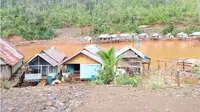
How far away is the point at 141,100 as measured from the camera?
6035 millimetres

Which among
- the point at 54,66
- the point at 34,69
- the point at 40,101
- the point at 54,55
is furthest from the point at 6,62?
the point at 40,101

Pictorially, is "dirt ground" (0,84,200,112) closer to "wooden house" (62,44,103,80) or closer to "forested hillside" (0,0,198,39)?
"wooden house" (62,44,103,80)

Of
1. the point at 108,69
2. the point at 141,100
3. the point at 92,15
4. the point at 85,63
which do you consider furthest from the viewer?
the point at 92,15

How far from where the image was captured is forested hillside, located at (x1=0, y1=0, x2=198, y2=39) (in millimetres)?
47250

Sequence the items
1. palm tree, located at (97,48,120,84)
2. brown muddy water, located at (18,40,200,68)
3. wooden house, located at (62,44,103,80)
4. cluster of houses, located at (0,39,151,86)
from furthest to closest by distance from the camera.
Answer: brown muddy water, located at (18,40,200,68) → wooden house, located at (62,44,103,80) → cluster of houses, located at (0,39,151,86) → palm tree, located at (97,48,120,84)

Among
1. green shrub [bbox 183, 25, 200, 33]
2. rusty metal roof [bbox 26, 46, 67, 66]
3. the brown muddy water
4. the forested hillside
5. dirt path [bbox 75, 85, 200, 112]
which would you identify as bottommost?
dirt path [bbox 75, 85, 200, 112]

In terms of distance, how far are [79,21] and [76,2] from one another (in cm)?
1618

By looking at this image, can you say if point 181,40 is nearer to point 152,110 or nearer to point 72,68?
point 72,68

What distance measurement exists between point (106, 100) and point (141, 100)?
0.68 m

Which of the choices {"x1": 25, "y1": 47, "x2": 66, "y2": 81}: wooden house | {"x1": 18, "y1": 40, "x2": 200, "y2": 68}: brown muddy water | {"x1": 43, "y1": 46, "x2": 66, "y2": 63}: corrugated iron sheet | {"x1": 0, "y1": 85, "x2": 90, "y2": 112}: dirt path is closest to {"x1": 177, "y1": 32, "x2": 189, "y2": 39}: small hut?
{"x1": 18, "y1": 40, "x2": 200, "y2": 68}: brown muddy water

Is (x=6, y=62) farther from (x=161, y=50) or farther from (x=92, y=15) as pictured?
(x=92, y=15)

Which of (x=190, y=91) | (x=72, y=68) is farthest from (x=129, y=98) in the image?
(x=72, y=68)

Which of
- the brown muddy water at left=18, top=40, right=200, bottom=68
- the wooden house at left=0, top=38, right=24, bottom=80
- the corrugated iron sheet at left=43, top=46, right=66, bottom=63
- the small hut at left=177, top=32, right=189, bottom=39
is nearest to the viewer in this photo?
the wooden house at left=0, top=38, right=24, bottom=80

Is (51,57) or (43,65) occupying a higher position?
(51,57)
